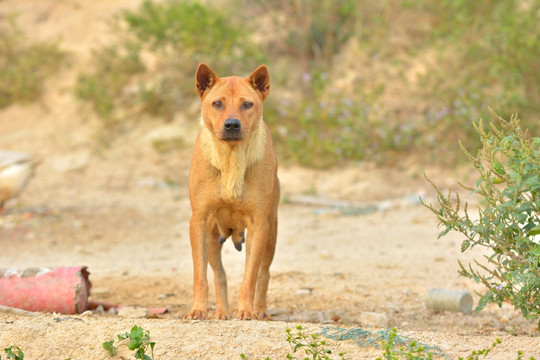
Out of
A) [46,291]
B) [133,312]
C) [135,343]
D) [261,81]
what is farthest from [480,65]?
[135,343]

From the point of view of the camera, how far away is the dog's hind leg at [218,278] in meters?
4.52

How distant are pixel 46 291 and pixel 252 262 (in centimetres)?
141

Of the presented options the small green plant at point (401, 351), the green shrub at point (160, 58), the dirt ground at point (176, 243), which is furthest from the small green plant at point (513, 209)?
the green shrub at point (160, 58)

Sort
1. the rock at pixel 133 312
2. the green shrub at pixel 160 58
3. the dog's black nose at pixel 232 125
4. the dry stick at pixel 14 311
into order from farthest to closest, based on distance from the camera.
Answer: the green shrub at pixel 160 58
the rock at pixel 133 312
the dog's black nose at pixel 232 125
the dry stick at pixel 14 311

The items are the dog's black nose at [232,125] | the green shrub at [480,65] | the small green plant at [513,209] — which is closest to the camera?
the small green plant at [513,209]

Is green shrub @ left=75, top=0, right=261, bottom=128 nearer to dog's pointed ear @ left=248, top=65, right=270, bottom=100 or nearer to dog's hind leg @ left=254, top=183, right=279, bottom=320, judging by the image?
dog's pointed ear @ left=248, top=65, right=270, bottom=100

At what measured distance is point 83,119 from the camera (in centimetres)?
1366

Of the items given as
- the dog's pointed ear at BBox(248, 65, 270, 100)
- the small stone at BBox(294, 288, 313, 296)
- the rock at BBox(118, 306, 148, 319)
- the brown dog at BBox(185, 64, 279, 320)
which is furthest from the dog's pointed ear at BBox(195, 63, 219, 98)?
the small stone at BBox(294, 288, 313, 296)

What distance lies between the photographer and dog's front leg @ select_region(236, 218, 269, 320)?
171 inches

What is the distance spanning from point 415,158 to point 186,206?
404cm

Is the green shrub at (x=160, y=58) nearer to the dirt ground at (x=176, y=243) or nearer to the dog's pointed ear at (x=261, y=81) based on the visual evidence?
the dirt ground at (x=176, y=243)

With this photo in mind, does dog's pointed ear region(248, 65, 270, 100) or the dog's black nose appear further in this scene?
dog's pointed ear region(248, 65, 270, 100)

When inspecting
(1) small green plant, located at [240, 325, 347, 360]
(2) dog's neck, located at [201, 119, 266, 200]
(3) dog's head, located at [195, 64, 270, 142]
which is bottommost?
(1) small green plant, located at [240, 325, 347, 360]

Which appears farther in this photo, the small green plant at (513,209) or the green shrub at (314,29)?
the green shrub at (314,29)
